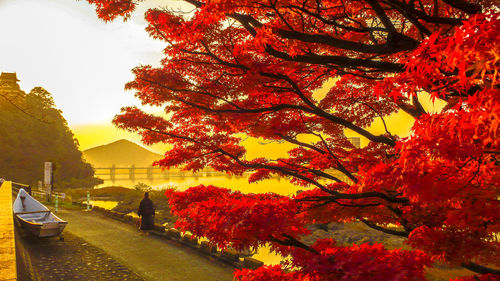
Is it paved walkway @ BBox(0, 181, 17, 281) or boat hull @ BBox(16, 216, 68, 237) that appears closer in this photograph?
paved walkway @ BBox(0, 181, 17, 281)

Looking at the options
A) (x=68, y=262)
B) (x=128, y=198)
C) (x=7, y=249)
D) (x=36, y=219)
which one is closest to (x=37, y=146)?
(x=128, y=198)

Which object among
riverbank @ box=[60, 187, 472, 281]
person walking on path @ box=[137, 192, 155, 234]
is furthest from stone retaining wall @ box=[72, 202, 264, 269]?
riverbank @ box=[60, 187, 472, 281]

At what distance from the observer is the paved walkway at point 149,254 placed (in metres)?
8.12

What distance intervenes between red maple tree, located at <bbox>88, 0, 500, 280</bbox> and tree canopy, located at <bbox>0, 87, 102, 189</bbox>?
4227 cm

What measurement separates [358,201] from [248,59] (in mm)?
3187

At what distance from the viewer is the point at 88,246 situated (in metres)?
10.7

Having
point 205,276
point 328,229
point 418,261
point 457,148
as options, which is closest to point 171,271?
point 205,276

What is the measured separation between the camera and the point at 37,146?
1890 inches

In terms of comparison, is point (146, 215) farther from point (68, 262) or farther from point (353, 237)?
point (353, 237)

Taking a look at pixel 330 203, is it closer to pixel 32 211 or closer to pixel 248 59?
pixel 248 59

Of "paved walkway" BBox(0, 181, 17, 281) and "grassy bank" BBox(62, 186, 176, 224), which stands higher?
"paved walkway" BBox(0, 181, 17, 281)

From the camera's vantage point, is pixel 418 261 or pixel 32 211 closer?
pixel 418 261

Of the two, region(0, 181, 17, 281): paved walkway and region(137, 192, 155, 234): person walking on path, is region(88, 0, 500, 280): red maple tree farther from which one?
region(137, 192, 155, 234): person walking on path

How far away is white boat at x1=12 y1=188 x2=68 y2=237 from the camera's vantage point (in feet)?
34.1
